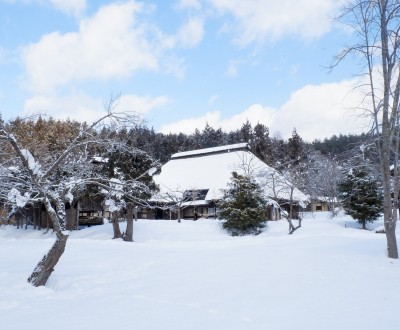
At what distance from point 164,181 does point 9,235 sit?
16.7m

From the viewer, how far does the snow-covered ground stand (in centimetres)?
592

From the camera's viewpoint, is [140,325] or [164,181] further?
[164,181]

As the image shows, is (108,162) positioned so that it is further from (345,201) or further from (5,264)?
(345,201)

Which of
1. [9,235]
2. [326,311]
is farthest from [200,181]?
[326,311]

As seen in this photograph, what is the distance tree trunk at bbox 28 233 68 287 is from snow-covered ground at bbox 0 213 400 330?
27 centimetres

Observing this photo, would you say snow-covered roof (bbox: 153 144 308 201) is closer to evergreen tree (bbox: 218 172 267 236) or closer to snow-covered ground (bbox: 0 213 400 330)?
evergreen tree (bbox: 218 172 267 236)

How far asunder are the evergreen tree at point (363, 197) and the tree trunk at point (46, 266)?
2370cm

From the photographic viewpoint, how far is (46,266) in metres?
9.07

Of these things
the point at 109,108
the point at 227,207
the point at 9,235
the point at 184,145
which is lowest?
the point at 9,235

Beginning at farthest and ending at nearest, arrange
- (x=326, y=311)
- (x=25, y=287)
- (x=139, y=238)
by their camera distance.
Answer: (x=139, y=238) → (x=25, y=287) → (x=326, y=311)

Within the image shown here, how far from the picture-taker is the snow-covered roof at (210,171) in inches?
1446

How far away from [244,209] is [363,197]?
9.37m

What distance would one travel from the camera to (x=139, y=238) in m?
26.5

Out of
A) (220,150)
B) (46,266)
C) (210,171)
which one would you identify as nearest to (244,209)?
(210,171)
